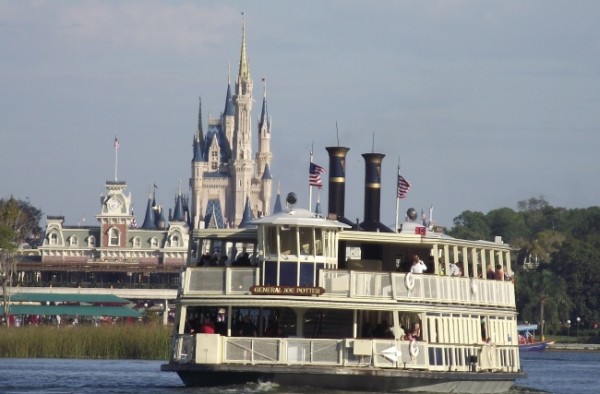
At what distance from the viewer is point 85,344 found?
2635 inches

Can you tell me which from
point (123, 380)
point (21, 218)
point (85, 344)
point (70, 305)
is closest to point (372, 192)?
point (123, 380)

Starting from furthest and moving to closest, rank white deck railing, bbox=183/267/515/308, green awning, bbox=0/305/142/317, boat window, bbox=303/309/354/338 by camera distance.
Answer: green awning, bbox=0/305/142/317, boat window, bbox=303/309/354/338, white deck railing, bbox=183/267/515/308

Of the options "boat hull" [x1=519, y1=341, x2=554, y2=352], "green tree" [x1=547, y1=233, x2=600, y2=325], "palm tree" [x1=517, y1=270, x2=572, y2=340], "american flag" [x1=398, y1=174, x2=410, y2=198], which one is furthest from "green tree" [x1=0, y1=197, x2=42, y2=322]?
"american flag" [x1=398, y1=174, x2=410, y2=198]

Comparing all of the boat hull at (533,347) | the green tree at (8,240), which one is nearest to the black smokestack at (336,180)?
the green tree at (8,240)

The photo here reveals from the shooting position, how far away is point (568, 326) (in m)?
134

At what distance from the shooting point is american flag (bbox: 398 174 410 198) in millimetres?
44381

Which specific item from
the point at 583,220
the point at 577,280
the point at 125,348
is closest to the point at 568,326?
the point at 577,280

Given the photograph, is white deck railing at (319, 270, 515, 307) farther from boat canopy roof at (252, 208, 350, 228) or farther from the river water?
the river water

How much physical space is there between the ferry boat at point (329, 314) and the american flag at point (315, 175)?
2.83 m

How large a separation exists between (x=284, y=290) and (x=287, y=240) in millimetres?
1417

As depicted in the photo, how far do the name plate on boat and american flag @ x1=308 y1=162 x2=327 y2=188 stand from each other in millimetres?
6609

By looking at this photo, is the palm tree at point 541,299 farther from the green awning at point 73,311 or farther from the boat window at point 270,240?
the boat window at point 270,240

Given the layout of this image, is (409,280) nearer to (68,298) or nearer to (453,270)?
(453,270)

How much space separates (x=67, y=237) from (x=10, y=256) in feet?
140
